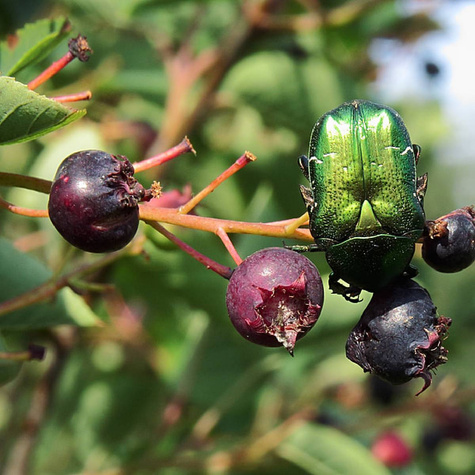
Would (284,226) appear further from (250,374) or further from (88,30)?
(88,30)

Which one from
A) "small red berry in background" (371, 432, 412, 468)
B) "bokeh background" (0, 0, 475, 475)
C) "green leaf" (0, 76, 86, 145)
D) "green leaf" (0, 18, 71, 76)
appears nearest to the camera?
"green leaf" (0, 76, 86, 145)

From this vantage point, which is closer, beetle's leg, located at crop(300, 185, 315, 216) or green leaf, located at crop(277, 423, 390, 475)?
beetle's leg, located at crop(300, 185, 315, 216)

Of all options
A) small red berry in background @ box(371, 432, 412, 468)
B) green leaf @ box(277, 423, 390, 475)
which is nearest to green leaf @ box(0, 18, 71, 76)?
green leaf @ box(277, 423, 390, 475)

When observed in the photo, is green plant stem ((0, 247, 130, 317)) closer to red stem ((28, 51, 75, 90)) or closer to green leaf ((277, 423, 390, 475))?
red stem ((28, 51, 75, 90))

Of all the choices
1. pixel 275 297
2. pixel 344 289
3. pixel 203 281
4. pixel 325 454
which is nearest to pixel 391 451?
pixel 325 454

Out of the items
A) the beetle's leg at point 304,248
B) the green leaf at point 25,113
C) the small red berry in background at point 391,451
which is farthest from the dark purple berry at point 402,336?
the small red berry in background at point 391,451

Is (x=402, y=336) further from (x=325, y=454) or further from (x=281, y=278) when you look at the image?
(x=325, y=454)

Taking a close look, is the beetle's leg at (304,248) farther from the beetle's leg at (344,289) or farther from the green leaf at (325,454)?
the green leaf at (325,454)
